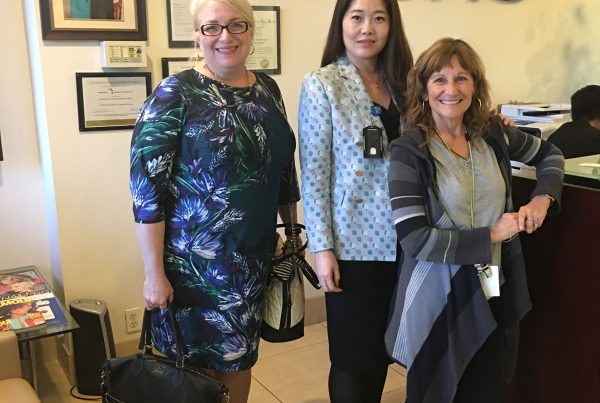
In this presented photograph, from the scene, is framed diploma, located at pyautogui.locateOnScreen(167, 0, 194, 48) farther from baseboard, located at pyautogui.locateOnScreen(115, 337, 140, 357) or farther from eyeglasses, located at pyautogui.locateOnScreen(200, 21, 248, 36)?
baseboard, located at pyautogui.locateOnScreen(115, 337, 140, 357)

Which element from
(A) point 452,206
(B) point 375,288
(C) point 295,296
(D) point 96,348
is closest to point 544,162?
(A) point 452,206

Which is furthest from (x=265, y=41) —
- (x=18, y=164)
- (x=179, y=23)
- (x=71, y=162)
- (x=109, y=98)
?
(x=18, y=164)

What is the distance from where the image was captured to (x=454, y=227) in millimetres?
1518

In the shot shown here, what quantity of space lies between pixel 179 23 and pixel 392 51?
121 centimetres

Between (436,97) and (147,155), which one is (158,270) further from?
(436,97)

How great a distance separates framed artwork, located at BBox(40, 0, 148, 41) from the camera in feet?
7.52

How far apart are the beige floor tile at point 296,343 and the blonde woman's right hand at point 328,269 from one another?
1.33 m

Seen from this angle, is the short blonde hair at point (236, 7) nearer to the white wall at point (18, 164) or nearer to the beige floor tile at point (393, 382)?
the white wall at point (18, 164)

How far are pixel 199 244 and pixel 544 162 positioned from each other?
3.14 ft

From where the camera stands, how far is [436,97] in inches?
60.7

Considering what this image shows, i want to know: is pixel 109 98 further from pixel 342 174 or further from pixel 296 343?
pixel 296 343

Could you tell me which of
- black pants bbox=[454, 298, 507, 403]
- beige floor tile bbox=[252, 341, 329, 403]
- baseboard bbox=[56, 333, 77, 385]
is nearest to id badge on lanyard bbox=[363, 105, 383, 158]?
black pants bbox=[454, 298, 507, 403]

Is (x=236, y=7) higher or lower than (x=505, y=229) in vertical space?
higher

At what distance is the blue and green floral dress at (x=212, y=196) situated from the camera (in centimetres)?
149
